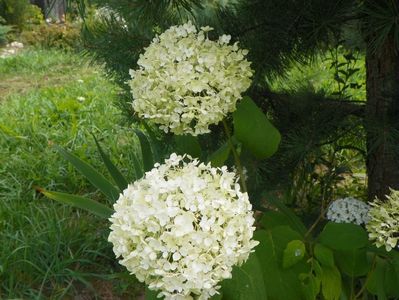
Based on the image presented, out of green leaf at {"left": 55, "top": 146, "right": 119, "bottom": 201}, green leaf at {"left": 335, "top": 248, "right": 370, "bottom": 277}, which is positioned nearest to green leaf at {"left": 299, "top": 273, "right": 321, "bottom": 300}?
green leaf at {"left": 335, "top": 248, "right": 370, "bottom": 277}

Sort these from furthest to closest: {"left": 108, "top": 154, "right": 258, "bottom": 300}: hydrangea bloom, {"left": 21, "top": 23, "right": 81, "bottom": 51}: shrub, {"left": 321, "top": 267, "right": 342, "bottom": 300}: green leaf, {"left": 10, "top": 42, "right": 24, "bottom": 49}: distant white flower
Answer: {"left": 10, "top": 42, "right": 24, "bottom": 49}: distant white flower
{"left": 21, "top": 23, "right": 81, "bottom": 51}: shrub
{"left": 321, "top": 267, "right": 342, "bottom": 300}: green leaf
{"left": 108, "top": 154, "right": 258, "bottom": 300}: hydrangea bloom

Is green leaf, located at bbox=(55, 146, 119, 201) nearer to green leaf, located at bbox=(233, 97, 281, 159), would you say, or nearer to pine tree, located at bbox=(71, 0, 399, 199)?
pine tree, located at bbox=(71, 0, 399, 199)

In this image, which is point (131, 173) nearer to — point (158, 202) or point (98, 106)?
point (98, 106)

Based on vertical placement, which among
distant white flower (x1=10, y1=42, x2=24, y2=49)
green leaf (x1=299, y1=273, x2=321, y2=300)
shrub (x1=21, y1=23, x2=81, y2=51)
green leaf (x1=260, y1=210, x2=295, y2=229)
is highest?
green leaf (x1=260, y1=210, x2=295, y2=229)

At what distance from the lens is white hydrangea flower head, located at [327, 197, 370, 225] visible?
63.0 inches

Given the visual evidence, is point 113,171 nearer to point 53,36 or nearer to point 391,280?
point 391,280

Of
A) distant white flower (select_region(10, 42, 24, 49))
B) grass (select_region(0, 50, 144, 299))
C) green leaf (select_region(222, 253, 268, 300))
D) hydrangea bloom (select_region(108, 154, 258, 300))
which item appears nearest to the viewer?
hydrangea bloom (select_region(108, 154, 258, 300))

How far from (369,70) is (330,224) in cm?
66

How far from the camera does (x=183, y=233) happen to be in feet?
3.04

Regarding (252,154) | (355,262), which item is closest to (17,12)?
(252,154)

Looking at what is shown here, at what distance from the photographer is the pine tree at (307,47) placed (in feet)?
5.11

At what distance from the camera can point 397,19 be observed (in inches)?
55.1

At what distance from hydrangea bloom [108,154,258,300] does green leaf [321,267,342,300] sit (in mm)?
359

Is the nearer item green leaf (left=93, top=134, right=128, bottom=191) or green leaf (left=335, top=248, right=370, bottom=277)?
green leaf (left=335, top=248, right=370, bottom=277)
